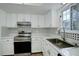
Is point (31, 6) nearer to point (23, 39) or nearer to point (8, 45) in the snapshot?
point (23, 39)

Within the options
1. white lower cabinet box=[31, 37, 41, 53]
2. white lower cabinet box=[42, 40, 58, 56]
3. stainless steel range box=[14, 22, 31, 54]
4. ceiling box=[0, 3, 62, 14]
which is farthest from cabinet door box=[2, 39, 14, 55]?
ceiling box=[0, 3, 62, 14]

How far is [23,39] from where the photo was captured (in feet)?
9.80

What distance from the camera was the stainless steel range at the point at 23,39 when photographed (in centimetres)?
294

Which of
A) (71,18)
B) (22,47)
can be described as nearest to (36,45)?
(22,47)

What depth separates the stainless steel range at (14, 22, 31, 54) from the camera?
2.94 meters

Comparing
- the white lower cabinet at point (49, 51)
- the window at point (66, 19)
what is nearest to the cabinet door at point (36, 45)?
the white lower cabinet at point (49, 51)

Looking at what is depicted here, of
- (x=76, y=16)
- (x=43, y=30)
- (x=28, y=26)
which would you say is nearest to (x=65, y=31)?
(x=76, y=16)

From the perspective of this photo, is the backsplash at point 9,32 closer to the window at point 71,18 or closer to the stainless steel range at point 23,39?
the stainless steel range at point 23,39

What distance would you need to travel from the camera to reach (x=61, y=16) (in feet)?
6.75

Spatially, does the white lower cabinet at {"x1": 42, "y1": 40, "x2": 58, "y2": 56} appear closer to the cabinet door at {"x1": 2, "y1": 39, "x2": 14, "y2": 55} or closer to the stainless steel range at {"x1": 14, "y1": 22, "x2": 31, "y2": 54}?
the stainless steel range at {"x1": 14, "y1": 22, "x2": 31, "y2": 54}

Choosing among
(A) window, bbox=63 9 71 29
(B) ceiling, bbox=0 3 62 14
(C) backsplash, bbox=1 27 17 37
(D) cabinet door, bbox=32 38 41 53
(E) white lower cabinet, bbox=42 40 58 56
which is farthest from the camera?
(D) cabinet door, bbox=32 38 41 53

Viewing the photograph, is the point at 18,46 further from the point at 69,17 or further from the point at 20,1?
the point at 20,1

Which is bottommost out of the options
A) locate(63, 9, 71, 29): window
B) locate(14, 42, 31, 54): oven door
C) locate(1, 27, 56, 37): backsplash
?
locate(14, 42, 31, 54): oven door

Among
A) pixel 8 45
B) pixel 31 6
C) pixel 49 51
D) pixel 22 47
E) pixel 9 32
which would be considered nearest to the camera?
pixel 31 6
